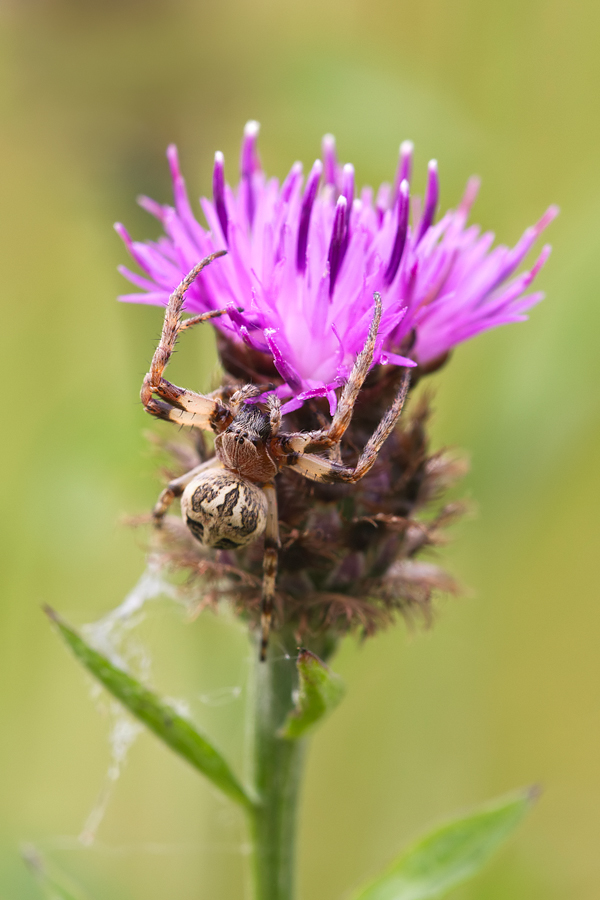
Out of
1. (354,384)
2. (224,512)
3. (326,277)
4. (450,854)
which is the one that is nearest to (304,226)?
(326,277)

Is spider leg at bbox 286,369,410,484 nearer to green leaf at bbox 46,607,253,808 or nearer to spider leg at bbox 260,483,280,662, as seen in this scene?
spider leg at bbox 260,483,280,662

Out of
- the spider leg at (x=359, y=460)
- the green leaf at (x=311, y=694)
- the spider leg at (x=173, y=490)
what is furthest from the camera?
the spider leg at (x=173, y=490)

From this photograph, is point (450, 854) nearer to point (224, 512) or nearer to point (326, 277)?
point (224, 512)

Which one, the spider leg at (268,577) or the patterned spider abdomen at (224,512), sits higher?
the patterned spider abdomen at (224,512)

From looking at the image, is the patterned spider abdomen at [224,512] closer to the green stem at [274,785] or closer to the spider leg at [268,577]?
the spider leg at [268,577]

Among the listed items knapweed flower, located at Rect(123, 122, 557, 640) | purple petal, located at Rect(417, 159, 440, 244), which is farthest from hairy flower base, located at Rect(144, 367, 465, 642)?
purple petal, located at Rect(417, 159, 440, 244)

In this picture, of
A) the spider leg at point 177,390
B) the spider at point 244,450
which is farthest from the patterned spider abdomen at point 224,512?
the spider leg at point 177,390
